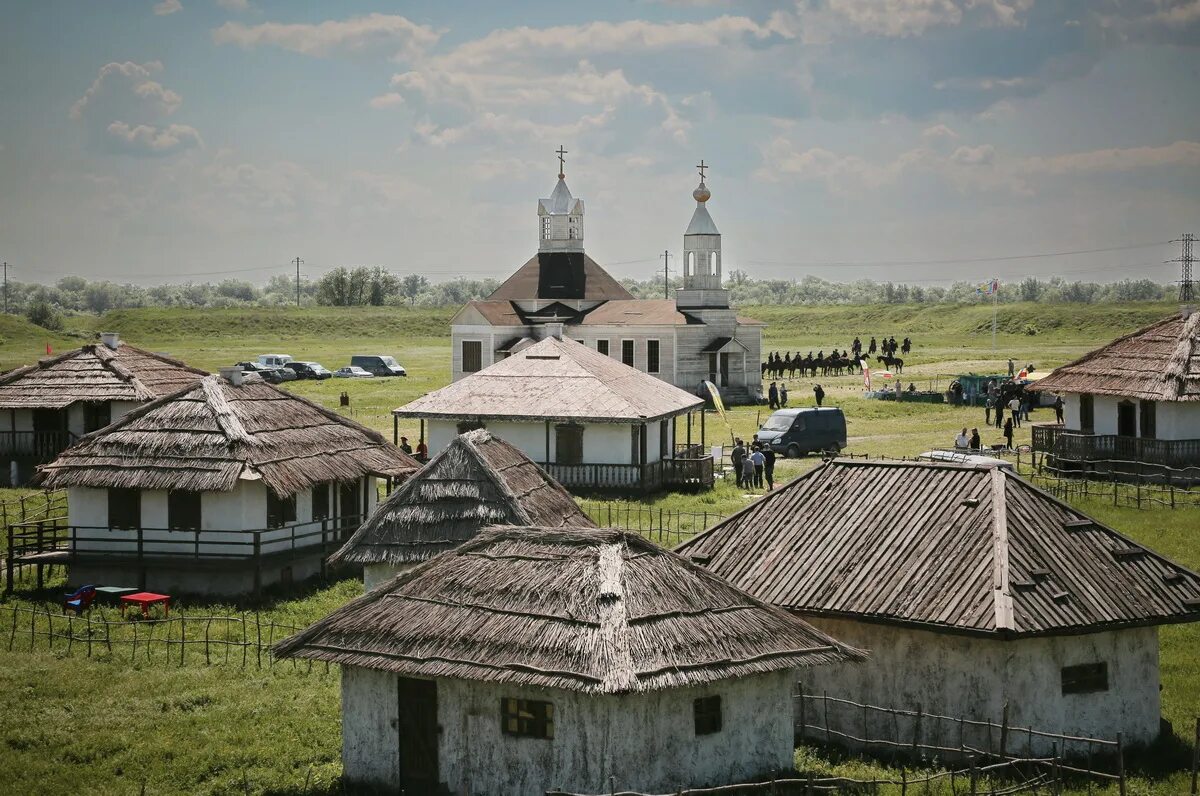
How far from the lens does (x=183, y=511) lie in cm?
2905

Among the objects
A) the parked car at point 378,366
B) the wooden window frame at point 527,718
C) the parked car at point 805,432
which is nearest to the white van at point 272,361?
the parked car at point 378,366

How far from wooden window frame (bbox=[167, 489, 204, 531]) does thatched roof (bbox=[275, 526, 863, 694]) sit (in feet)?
39.0

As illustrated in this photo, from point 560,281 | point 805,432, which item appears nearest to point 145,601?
point 805,432

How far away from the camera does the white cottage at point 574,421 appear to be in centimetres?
3959

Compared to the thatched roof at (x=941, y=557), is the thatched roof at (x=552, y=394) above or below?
above

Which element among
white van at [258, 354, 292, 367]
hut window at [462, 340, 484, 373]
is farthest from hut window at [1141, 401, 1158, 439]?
white van at [258, 354, 292, 367]

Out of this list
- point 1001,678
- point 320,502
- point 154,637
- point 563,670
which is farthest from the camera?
point 320,502

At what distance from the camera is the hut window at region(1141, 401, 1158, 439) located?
41.0m

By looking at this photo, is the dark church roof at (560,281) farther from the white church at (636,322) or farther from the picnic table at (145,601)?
the picnic table at (145,601)

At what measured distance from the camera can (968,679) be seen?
18.4 metres

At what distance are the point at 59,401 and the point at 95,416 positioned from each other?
1455 millimetres

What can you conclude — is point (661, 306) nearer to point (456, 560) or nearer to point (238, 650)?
point (238, 650)

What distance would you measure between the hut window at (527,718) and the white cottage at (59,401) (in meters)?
28.8

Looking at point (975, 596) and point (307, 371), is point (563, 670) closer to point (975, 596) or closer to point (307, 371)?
point (975, 596)
